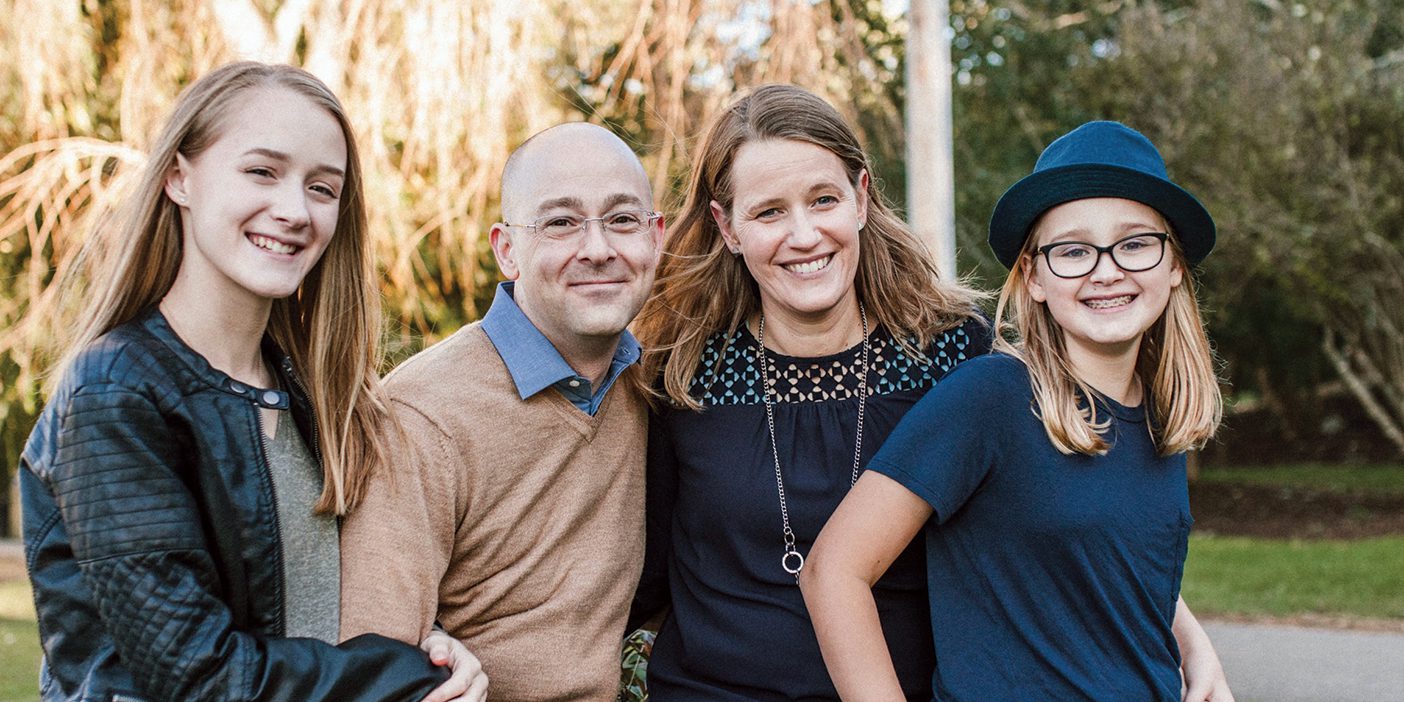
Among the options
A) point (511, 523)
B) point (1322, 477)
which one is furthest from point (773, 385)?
point (1322, 477)

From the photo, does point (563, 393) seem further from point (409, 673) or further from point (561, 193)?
point (409, 673)

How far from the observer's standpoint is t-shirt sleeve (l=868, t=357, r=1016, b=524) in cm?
238

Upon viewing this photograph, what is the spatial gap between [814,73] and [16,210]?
476 centimetres

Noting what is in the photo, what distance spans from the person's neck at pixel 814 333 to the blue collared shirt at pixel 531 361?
1.26 ft

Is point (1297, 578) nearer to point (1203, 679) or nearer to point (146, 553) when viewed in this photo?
point (1203, 679)

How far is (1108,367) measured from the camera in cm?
260

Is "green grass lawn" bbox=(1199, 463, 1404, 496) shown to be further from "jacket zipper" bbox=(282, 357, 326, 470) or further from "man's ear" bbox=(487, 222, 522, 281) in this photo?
"jacket zipper" bbox=(282, 357, 326, 470)

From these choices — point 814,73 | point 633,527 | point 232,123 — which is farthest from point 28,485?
point 814,73

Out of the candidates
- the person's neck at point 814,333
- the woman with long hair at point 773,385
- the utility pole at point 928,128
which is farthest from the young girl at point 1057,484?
the utility pole at point 928,128

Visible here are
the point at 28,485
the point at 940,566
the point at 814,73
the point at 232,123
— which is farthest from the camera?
the point at 814,73

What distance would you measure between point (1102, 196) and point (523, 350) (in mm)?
1310

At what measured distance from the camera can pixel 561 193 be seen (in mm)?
2846

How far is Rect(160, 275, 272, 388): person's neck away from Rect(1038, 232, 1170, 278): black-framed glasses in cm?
160

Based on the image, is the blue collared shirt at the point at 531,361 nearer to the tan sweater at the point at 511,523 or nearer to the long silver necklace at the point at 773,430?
the tan sweater at the point at 511,523
